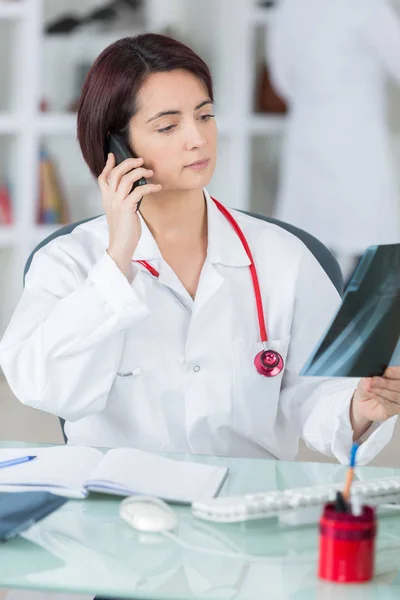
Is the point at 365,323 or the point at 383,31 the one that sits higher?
the point at 383,31

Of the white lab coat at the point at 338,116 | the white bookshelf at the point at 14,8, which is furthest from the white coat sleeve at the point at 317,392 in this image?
the white bookshelf at the point at 14,8

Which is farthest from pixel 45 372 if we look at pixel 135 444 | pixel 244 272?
pixel 244 272

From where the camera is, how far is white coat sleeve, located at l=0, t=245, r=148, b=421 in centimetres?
170

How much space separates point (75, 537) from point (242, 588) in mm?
257

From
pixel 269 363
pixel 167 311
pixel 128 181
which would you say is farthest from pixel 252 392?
pixel 128 181

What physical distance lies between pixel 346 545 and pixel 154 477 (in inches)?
16.9

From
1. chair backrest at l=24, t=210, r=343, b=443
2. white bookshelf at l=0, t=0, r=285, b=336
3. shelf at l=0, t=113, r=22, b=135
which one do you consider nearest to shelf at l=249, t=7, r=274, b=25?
white bookshelf at l=0, t=0, r=285, b=336

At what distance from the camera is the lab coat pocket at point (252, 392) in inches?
72.8

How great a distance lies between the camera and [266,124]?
4.78m

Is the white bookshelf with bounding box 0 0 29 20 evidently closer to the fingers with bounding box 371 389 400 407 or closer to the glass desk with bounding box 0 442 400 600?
the fingers with bounding box 371 389 400 407

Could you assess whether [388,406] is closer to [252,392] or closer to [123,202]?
[252,392]

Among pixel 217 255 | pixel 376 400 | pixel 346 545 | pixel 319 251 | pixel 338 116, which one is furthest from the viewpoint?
pixel 338 116

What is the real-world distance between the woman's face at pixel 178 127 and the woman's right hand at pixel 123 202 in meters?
0.04

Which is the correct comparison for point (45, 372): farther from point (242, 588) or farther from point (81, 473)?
point (242, 588)
